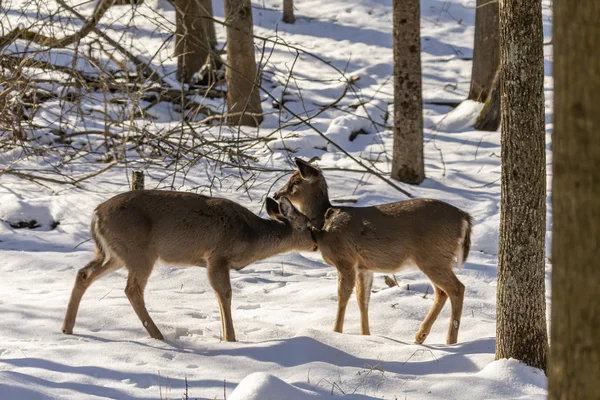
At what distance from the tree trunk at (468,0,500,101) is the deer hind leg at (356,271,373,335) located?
911cm

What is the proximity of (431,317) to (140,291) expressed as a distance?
2543 mm

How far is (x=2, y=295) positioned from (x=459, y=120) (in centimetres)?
1058

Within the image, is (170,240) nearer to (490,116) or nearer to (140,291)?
(140,291)

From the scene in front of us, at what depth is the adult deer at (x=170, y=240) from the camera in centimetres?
688

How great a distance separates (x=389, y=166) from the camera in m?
13.4

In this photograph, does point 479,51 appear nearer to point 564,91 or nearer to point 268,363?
point 268,363

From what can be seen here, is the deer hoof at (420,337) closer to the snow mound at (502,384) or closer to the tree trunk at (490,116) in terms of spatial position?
the snow mound at (502,384)

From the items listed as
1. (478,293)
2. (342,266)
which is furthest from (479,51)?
(342,266)

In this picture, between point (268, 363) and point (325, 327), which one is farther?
point (325, 327)

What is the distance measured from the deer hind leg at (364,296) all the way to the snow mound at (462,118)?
8.81 metres

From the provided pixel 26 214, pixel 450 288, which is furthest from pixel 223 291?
pixel 26 214

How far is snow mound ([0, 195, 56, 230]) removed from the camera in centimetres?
1051

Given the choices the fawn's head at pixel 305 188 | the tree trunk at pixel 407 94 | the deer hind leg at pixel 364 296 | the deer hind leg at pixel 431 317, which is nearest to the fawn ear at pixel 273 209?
the fawn's head at pixel 305 188

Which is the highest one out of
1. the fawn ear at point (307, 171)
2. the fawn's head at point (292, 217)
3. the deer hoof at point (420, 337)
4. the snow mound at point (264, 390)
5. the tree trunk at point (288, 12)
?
the tree trunk at point (288, 12)
